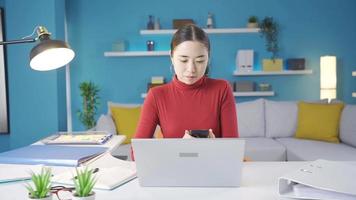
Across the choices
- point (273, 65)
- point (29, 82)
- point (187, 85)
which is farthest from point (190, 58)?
point (273, 65)

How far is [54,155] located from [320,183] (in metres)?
1.06

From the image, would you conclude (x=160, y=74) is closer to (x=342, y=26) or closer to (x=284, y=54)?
(x=284, y=54)

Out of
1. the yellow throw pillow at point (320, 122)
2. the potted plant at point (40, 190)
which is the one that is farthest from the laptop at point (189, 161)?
the yellow throw pillow at point (320, 122)

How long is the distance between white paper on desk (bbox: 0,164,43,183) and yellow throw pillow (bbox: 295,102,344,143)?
113 inches

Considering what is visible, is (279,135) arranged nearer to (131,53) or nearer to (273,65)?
(273,65)

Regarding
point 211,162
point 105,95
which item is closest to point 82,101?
point 105,95

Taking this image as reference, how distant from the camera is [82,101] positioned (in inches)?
172

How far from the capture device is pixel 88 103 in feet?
13.8

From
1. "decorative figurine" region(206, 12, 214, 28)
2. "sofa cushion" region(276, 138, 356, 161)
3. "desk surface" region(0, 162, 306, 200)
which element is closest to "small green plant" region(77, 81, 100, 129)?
"decorative figurine" region(206, 12, 214, 28)

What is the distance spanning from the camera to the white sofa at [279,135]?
3045 millimetres

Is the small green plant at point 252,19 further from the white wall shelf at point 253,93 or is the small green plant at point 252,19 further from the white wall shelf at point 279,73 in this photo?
the white wall shelf at point 253,93

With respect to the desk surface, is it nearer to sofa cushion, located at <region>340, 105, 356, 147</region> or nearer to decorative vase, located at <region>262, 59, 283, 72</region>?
sofa cushion, located at <region>340, 105, 356, 147</region>

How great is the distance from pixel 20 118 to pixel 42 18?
3.48 ft

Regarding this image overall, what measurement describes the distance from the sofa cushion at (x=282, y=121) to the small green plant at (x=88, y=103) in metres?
2.04
